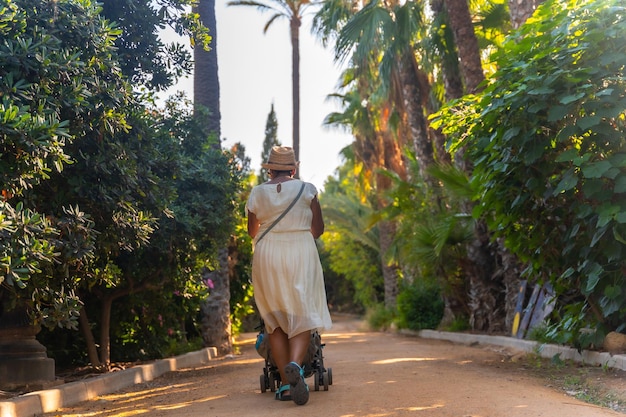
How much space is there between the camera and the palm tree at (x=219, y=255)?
14.9 meters

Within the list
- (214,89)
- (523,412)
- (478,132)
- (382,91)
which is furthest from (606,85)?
(382,91)

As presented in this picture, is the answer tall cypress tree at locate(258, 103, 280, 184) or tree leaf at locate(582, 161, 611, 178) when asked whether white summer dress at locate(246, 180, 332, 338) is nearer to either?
tree leaf at locate(582, 161, 611, 178)

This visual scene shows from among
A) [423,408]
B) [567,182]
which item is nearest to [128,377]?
[423,408]

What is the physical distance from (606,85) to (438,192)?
36.2 ft

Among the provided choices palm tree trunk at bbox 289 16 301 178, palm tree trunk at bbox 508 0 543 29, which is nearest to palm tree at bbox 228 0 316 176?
palm tree trunk at bbox 289 16 301 178

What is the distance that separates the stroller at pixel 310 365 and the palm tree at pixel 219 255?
8139 mm

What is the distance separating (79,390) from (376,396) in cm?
298

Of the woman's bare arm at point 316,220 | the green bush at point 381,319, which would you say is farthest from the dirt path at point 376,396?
the green bush at point 381,319

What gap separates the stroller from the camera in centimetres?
645

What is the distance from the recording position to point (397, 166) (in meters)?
28.8

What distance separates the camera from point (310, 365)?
256 inches

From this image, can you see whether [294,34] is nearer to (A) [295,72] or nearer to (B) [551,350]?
(A) [295,72]

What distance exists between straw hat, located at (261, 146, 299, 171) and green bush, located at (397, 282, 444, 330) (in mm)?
13513

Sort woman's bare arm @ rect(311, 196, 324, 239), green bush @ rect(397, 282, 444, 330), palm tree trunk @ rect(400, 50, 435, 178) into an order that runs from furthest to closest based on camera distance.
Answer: green bush @ rect(397, 282, 444, 330), palm tree trunk @ rect(400, 50, 435, 178), woman's bare arm @ rect(311, 196, 324, 239)
